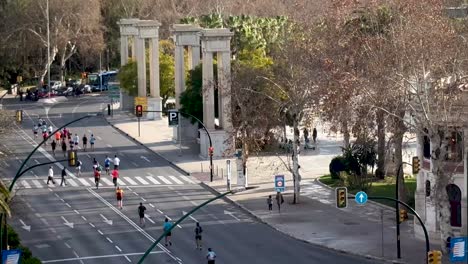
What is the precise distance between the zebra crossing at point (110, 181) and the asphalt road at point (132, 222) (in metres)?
0.06

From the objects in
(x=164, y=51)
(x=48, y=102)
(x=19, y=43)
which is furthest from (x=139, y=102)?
(x=19, y=43)

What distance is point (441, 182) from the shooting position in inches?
2073

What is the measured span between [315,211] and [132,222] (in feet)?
31.7

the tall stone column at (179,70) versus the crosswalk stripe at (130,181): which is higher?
the tall stone column at (179,70)

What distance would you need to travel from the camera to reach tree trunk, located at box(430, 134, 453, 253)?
52.6 m

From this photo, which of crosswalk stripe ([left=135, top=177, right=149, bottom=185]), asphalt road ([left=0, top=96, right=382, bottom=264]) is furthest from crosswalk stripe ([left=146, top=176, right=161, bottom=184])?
crosswalk stripe ([left=135, top=177, right=149, bottom=185])

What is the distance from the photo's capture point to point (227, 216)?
63875 millimetres

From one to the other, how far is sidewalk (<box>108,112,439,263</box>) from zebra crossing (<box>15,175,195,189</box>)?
1.49 m

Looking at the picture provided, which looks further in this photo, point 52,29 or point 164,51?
point 52,29

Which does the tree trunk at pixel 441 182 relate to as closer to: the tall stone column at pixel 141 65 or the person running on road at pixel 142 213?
the person running on road at pixel 142 213

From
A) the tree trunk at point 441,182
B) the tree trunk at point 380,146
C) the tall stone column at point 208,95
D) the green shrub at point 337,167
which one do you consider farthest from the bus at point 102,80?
the tree trunk at point 441,182

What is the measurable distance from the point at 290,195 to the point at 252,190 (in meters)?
2.94

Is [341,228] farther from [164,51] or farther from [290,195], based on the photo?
[164,51]

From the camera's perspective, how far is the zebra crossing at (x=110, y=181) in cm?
7381
